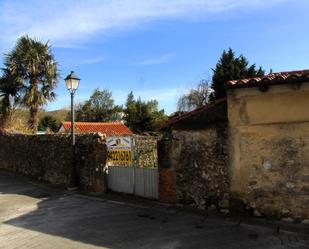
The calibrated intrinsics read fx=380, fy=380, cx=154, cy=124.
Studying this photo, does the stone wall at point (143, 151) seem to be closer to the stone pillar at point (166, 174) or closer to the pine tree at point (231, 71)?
the stone pillar at point (166, 174)

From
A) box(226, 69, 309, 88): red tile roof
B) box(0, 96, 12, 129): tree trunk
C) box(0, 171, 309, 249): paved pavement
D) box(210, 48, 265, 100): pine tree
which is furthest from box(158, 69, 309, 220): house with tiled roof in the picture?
box(210, 48, 265, 100): pine tree

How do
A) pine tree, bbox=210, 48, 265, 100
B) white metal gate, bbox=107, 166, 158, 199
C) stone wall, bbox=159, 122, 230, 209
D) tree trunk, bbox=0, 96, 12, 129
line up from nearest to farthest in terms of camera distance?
stone wall, bbox=159, 122, 230, 209 → white metal gate, bbox=107, 166, 158, 199 → tree trunk, bbox=0, 96, 12, 129 → pine tree, bbox=210, 48, 265, 100

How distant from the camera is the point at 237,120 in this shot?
28.9 feet

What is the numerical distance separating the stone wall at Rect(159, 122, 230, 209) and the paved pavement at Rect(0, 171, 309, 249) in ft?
1.80

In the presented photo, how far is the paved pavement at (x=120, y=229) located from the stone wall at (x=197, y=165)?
1.80 ft

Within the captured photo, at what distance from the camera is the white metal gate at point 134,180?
10.9 meters

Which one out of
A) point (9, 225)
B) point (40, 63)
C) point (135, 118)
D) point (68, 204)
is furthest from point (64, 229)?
point (135, 118)

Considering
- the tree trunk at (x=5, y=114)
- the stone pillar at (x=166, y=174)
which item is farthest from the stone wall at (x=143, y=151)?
the tree trunk at (x=5, y=114)

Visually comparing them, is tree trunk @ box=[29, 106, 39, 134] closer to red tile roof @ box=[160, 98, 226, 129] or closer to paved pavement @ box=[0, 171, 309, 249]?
paved pavement @ box=[0, 171, 309, 249]

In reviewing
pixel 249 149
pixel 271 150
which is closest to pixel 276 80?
pixel 271 150

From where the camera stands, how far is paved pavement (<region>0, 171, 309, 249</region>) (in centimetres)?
715

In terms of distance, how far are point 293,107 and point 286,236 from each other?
2669 mm

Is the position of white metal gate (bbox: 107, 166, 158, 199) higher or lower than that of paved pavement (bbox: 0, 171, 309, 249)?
higher

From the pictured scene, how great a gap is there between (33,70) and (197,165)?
681 inches
